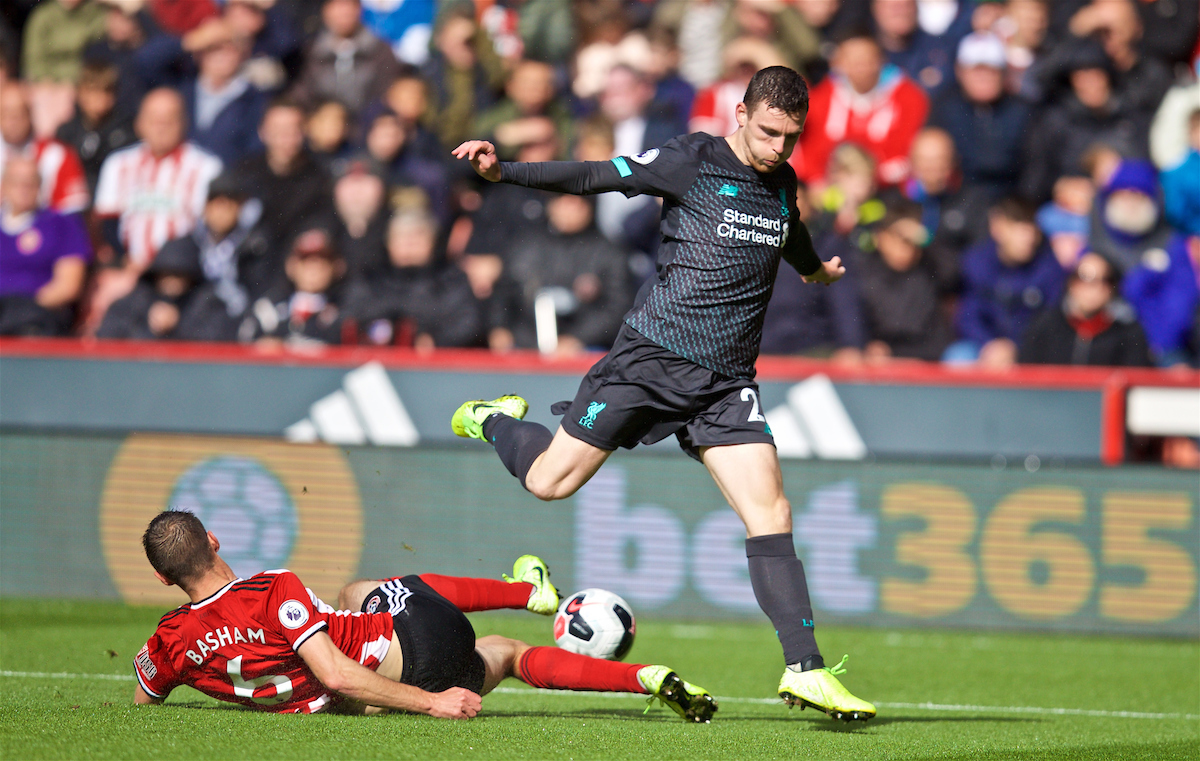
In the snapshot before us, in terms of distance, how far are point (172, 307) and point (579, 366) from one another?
3449mm

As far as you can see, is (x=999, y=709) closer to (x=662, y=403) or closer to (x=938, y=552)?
(x=662, y=403)

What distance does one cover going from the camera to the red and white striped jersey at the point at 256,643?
15.9 ft

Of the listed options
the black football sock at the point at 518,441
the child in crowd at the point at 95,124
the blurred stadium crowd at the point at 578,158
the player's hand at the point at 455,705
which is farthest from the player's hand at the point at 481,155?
the child in crowd at the point at 95,124

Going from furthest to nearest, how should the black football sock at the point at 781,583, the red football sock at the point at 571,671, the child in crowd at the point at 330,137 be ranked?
the child in crowd at the point at 330,137 → the red football sock at the point at 571,671 → the black football sock at the point at 781,583

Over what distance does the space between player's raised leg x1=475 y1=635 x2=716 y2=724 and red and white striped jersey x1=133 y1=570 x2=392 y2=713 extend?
0.64 metres

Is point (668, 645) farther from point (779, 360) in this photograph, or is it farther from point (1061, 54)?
point (1061, 54)

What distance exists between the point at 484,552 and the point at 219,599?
4.70 metres

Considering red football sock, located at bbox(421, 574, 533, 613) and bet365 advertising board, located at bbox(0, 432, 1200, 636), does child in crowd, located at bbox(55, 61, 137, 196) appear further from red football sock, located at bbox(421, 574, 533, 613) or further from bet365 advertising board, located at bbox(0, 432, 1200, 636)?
red football sock, located at bbox(421, 574, 533, 613)

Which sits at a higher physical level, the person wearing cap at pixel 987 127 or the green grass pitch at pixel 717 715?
the person wearing cap at pixel 987 127

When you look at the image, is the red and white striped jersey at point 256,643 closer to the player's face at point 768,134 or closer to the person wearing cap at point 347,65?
the player's face at point 768,134

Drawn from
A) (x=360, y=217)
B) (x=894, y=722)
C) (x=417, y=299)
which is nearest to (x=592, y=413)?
(x=894, y=722)

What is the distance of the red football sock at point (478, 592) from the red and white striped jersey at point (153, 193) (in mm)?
6828

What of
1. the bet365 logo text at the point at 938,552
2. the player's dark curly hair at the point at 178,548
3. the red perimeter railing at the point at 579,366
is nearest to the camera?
the player's dark curly hair at the point at 178,548

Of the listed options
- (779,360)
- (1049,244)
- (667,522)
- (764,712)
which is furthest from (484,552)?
(1049,244)
